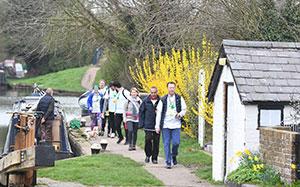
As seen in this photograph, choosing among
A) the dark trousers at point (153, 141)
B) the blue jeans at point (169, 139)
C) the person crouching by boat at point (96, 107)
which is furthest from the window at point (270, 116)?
the person crouching by boat at point (96, 107)

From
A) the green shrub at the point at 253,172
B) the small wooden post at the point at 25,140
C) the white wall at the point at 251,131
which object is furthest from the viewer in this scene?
the small wooden post at the point at 25,140

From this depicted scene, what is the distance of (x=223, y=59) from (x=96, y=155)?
20.2 feet

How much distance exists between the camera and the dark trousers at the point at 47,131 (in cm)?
2147

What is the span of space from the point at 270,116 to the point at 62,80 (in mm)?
61198

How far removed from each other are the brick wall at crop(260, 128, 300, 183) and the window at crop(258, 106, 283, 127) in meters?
0.52

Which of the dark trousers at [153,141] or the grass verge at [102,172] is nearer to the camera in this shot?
the grass verge at [102,172]

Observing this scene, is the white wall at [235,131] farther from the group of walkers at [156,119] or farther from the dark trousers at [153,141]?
the dark trousers at [153,141]

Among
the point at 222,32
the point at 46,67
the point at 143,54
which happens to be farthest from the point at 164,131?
the point at 46,67

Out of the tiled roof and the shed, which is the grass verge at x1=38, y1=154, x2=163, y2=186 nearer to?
the shed

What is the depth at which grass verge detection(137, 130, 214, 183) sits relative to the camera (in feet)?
51.4

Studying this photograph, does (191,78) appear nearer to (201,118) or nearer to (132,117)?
(201,118)

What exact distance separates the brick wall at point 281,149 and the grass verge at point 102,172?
2.82 meters

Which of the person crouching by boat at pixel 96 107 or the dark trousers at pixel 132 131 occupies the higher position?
the person crouching by boat at pixel 96 107

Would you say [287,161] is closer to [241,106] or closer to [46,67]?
[241,106]
